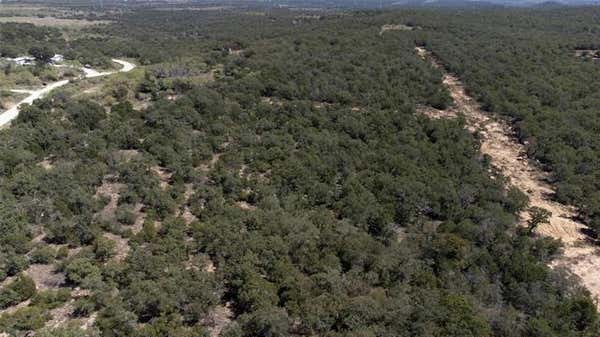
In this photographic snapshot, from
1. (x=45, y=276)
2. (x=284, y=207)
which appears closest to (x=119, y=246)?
(x=45, y=276)

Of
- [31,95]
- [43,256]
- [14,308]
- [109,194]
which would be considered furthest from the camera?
[31,95]

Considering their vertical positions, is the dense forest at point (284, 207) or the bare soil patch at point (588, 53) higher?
the bare soil patch at point (588, 53)

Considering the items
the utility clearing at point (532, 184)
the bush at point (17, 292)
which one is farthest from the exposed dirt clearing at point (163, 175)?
the utility clearing at point (532, 184)

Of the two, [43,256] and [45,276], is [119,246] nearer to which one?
[43,256]

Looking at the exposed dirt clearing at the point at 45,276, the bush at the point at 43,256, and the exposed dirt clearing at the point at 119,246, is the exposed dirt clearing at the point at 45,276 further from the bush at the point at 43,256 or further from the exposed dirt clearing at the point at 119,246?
the exposed dirt clearing at the point at 119,246

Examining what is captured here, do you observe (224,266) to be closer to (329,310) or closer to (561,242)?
(329,310)

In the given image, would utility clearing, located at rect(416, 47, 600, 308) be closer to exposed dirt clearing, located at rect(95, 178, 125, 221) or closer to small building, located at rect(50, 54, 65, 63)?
exposed dirt clearing, located at rect(95, 178, 125, 221)
